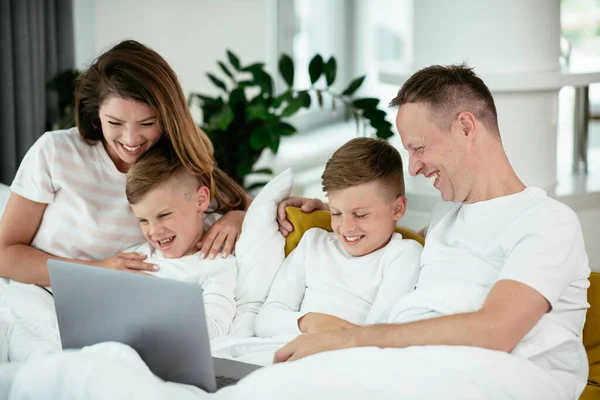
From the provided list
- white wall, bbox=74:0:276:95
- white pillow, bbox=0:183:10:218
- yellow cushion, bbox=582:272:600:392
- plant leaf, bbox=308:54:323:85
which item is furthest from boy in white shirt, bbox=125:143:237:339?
white wall, bbox=74:0:276:95

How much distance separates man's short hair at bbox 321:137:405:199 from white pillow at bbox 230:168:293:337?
0.82ft

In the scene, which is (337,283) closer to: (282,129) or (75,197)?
(75,197)

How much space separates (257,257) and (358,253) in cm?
30

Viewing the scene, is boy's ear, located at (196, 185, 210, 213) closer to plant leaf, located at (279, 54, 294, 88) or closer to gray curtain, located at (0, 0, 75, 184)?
plant leaf, located at (279, 54, 294, 88)

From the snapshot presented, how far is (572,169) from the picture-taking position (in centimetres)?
318

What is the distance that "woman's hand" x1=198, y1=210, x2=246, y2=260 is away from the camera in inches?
84.6

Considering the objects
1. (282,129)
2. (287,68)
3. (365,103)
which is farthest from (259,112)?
(365,103)

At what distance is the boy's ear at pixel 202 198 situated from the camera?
7.19 feet

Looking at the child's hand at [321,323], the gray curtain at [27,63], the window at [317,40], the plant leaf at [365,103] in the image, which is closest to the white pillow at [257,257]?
the child's hand at [321,323]

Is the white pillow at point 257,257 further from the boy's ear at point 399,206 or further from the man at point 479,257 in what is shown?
the man at point 479,257

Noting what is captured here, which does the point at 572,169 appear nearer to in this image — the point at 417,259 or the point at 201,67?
the point at 417,259

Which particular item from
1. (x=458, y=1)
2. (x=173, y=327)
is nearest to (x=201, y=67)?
(x=458, y=1)

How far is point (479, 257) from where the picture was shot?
1.71 m

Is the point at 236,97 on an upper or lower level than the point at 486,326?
upper
